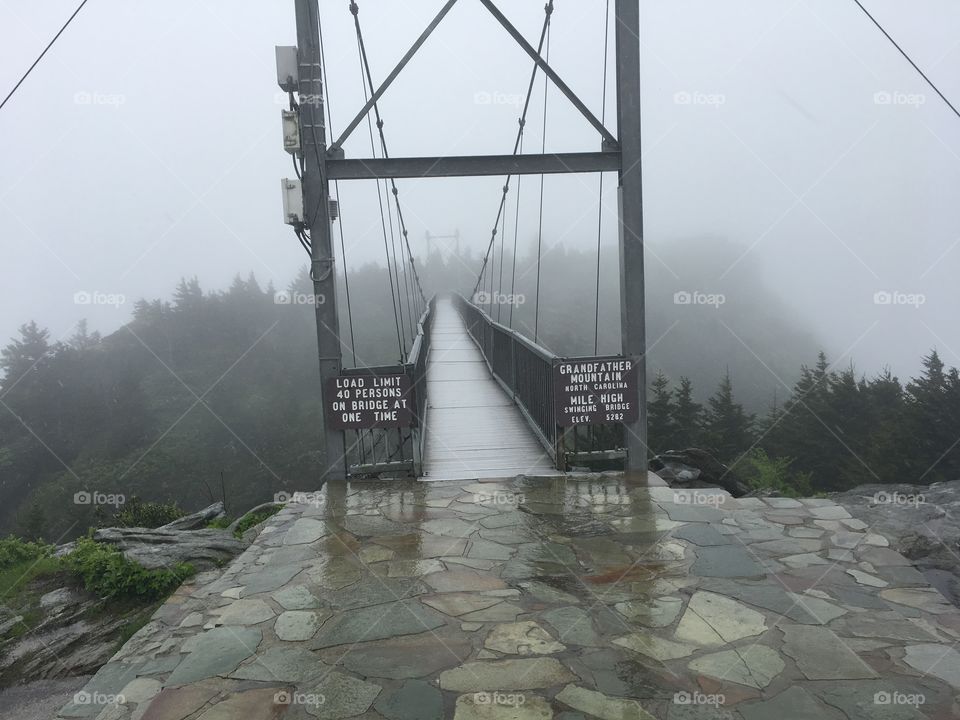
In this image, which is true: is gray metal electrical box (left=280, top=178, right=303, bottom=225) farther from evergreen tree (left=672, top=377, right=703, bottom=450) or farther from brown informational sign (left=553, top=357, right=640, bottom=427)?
evergreen tree (left=672, top=377, right=703, bottom=450)

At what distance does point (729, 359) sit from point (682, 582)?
8342 centimetres

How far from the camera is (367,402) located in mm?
6543

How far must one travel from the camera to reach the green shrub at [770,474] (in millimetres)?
31281

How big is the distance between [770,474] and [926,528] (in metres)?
27.4

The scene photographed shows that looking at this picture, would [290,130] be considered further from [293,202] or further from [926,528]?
[926,528]

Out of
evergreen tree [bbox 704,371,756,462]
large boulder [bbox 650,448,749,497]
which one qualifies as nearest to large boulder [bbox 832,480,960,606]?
large boulder [bbox 650,448,749,497]

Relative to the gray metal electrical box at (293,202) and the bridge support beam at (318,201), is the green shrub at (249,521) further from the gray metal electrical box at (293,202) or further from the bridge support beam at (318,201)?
the gray metal electrical box at (293,202)

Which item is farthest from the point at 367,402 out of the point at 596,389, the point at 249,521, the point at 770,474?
the point at 770,474

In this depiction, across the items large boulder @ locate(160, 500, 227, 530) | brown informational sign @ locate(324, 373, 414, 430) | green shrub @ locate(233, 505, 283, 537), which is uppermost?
brown informational sign @ locate(324, 373, 414, 430)

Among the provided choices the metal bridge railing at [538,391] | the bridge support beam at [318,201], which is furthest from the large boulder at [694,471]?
the bridge support beam at [318,201]

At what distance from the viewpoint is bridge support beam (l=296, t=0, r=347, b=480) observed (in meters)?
6.30

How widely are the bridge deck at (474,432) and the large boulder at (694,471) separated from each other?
2431 mm

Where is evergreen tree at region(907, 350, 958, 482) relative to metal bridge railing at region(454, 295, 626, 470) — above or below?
below

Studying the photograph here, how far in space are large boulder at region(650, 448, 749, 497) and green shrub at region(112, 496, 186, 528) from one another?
745 centimetres
